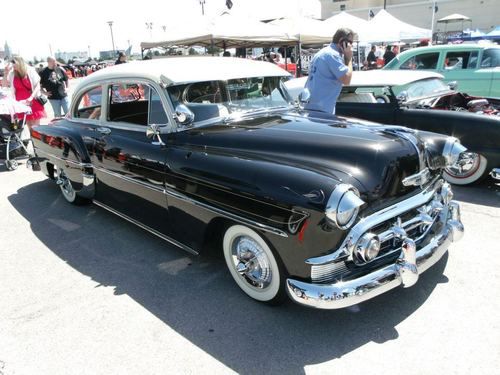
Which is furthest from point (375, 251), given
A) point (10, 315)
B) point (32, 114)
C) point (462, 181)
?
point (32, 114)

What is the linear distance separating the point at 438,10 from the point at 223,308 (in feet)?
202

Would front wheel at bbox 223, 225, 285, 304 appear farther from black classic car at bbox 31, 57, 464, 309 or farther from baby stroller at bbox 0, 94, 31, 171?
baby stroller at bbox 0, 94, 31, 171

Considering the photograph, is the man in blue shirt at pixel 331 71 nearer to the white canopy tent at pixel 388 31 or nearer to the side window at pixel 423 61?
the side window at pixel 423 61

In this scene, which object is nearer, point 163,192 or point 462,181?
point 163,192

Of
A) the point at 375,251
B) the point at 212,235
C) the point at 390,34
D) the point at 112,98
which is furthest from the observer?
the point at 390,34

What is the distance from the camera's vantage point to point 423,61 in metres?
9.02

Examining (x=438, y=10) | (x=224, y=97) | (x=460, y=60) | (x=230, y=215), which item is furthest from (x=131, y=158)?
(x=438, y=10)

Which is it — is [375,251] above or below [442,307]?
above

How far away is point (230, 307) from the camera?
9.70ft

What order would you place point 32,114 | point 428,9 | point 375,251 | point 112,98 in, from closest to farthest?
point 375,251 < point 112,98 < point 32,114 < point 428,9

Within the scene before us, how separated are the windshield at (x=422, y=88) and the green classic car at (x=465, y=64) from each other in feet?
9.06

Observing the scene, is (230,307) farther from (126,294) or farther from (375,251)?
(375,251)

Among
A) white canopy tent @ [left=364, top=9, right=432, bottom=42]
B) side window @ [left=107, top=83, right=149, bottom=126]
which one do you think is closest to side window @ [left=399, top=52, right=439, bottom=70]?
side window @ [left=107, top=83, right=149, bottom=126]

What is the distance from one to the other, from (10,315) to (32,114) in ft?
17.6
